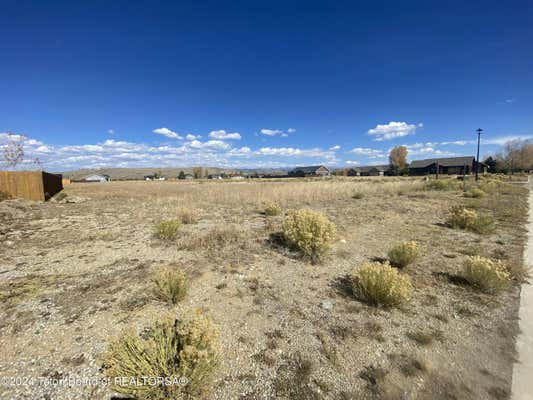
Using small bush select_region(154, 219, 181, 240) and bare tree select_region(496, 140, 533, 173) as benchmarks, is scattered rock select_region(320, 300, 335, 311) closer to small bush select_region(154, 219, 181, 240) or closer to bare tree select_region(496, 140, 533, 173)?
small bush select_region(154, 219, 181, 240)

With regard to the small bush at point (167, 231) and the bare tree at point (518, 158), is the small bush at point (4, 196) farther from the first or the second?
the bare tree at point (518, 158)

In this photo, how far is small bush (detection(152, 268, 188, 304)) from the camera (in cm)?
336

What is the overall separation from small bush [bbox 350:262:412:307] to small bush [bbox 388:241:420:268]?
1.13m

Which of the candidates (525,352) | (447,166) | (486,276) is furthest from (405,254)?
(447,166)

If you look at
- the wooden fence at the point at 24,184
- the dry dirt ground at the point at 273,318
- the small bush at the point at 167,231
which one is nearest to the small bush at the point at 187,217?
the small bush at the point at 167,231

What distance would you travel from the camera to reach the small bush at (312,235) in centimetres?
506

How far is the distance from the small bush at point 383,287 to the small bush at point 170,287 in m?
2.80

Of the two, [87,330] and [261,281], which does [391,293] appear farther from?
[87,330]

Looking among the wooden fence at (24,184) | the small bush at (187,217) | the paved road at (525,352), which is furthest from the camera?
the wooden fence at (24,184)

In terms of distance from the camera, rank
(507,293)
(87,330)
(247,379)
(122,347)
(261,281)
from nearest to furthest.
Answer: (122,347), (247,379), (87,330), (507,293), (261,281)

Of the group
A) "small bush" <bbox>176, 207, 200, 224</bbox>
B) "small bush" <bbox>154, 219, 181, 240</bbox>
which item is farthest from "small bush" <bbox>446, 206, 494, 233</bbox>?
"small bush" <bbox>176, 207, 200, 224</bbox>

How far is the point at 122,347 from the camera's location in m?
1.95

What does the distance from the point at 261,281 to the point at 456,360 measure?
9.10 ft

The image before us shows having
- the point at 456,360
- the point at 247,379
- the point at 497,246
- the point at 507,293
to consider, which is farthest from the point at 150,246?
the point at 497,246
